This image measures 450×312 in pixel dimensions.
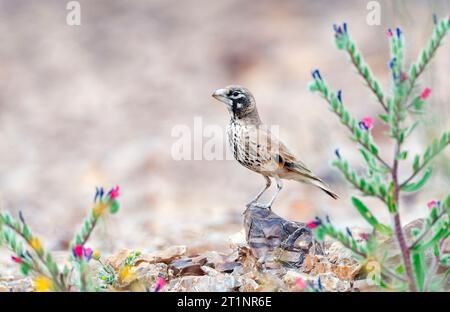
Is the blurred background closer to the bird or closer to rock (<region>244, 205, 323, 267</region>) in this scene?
the bird

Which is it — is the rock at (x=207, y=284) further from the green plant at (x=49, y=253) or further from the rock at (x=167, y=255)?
the green plant at (x=49, y=253)

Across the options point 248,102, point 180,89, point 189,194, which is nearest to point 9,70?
point 180,89

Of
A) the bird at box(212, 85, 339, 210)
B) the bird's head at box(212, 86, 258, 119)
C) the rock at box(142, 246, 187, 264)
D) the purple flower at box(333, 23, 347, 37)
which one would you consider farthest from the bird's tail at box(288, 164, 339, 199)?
the purple flower at box(333, 23, 347, 37)

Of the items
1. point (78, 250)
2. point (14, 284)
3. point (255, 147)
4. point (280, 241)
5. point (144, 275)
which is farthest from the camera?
point (255, 147)

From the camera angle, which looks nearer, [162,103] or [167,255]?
[167,255]

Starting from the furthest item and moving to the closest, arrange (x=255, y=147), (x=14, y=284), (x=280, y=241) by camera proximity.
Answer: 1. (x=255, y=147)
2. (x=14, y=284)
3. (x=280, y=241)

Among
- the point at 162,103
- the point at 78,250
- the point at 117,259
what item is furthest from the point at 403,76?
the point at 162,103

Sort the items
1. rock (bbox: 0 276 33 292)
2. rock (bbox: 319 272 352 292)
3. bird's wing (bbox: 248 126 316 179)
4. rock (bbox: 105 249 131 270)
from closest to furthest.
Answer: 1. rock (bbox: 319 272 352 292)
2. rock (bbox: 0 276 33 292)
3. rock (bbox: 105 249 131 270)
4. bird's wing (bbox: 248 126 316 179)

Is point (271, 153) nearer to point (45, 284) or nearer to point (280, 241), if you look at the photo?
point (280, 241)

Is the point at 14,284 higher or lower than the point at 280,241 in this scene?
lower
